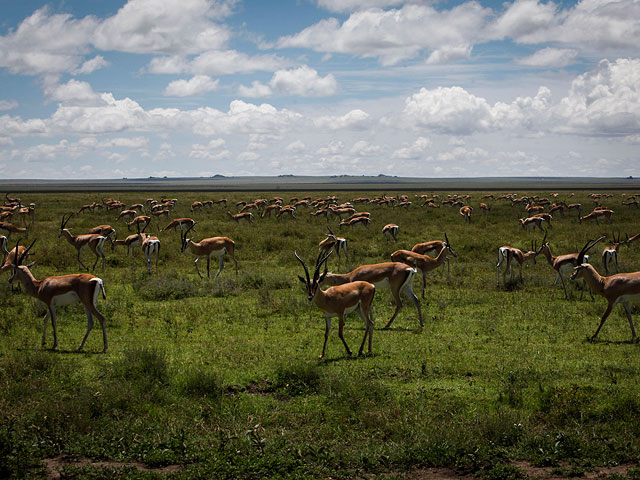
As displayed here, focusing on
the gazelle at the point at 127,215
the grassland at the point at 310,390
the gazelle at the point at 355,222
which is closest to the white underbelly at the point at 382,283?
the grassland at the point at 310,390

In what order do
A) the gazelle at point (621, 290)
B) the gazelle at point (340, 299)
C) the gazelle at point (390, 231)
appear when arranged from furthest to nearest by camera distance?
1. the gazelle at point (390, 231)
2. the gazelle at point (621, 290)
3. the gazelle at point (340, 299)

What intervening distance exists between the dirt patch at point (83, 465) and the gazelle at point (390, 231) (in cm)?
2135

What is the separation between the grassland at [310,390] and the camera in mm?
6430

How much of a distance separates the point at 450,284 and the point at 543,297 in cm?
276

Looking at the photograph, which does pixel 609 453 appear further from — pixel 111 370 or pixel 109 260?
pixel 109 260

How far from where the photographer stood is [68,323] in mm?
12562

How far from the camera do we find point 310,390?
8.40 m

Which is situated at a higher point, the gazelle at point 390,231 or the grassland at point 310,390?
the gazelle at point 390,231

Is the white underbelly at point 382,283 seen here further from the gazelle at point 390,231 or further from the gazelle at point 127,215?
the gazelle at point 127,215

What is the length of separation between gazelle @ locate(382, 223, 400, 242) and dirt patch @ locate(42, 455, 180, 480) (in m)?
21.4

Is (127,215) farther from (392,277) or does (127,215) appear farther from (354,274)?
(392,277)

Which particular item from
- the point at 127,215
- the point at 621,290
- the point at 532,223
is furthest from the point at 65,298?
the point at 127,215

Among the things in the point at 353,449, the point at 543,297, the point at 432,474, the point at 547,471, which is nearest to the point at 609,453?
the point at 547,471

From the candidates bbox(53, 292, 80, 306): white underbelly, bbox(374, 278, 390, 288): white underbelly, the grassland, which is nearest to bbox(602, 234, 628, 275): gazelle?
the grassland
